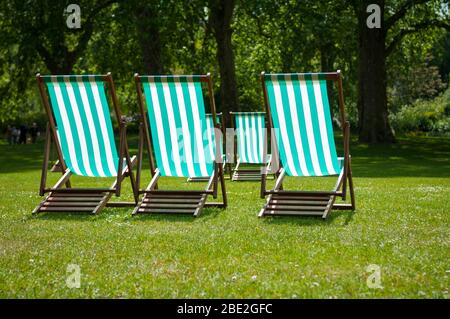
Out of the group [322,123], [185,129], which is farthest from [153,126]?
[322,123]

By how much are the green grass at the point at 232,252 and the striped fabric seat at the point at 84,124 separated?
1.91 feet

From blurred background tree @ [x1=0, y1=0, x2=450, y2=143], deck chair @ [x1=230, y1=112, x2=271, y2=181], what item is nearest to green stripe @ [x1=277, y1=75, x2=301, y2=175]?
deck chair @ [x1=230, y1=112, x2=271, y2=181]

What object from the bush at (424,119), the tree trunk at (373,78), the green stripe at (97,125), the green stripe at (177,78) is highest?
the green stripe at (177,78)

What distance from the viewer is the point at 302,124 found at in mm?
7777

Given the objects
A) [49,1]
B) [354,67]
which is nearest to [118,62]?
[49,1]

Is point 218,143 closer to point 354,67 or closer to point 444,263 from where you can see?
point 444,263

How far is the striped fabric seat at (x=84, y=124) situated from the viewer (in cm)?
798

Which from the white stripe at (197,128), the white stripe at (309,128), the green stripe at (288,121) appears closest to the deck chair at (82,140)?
the white stripe at (197,128)

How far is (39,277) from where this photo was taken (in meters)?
4.99

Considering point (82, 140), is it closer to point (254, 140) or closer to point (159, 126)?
point (159, 126)

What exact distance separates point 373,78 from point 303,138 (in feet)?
57.7

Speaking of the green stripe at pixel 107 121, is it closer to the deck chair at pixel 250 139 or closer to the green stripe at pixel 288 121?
the green stripe at pixel 288 121
